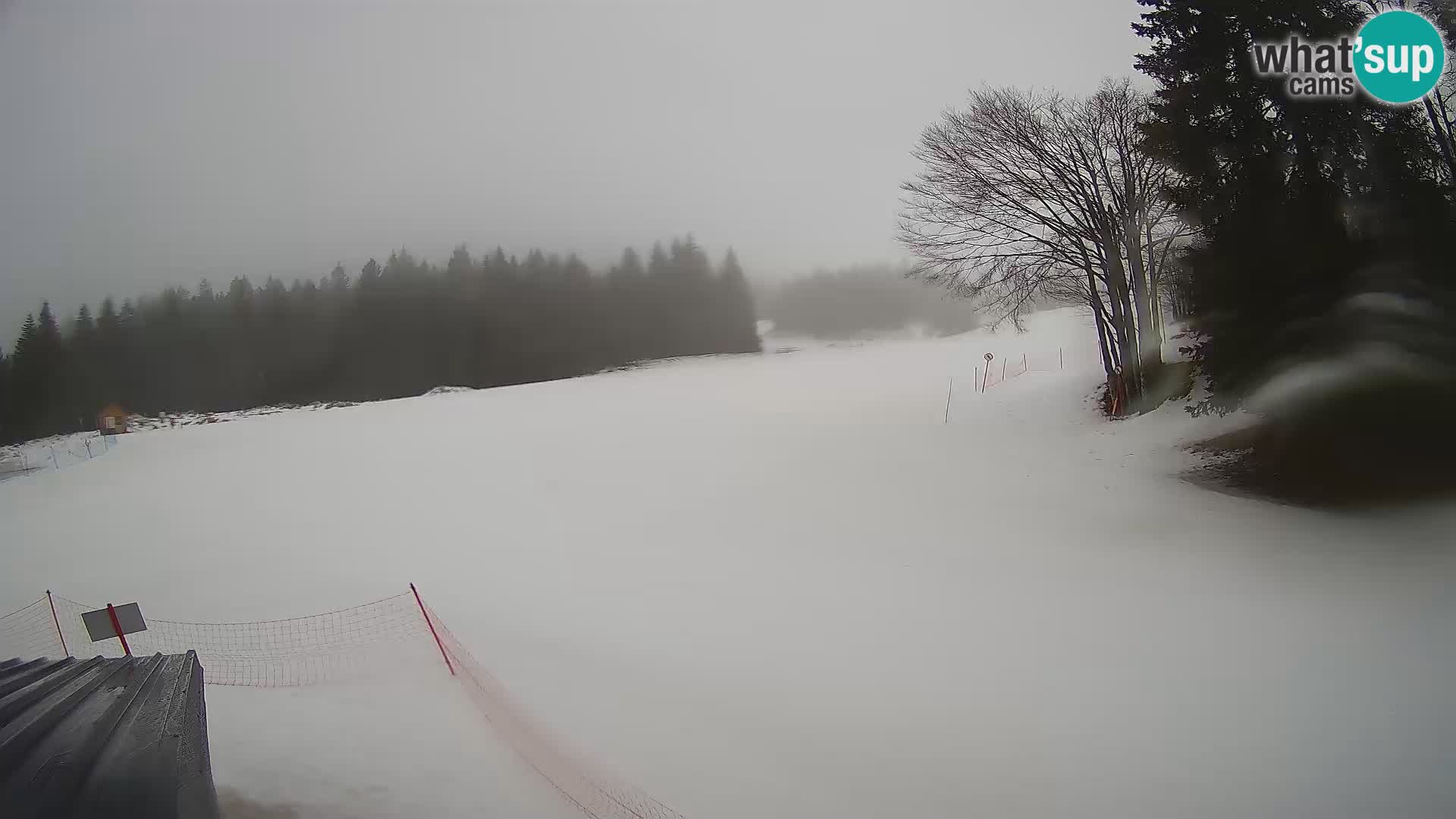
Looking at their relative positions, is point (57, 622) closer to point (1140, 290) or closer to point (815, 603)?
point (815, 603)

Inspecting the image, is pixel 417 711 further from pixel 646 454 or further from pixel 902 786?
pixel 646 454

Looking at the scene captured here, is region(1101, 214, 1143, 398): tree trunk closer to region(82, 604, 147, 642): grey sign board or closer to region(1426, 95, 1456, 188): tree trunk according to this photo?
region(1426, 95, 1456, 188): tree trunk

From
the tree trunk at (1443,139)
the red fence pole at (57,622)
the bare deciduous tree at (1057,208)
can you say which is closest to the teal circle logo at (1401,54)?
the tree trunk at (1443,139)

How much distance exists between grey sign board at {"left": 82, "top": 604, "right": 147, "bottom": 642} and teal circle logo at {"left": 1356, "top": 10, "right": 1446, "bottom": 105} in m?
9.38

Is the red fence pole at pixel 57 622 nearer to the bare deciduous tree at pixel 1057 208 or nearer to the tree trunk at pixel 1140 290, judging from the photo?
the bare deciduous tree at pixel 1057 208

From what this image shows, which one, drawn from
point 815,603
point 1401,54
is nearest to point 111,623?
point 815,603

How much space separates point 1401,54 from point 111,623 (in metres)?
9.82

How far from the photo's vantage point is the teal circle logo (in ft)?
13.5

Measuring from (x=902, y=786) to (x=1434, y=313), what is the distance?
206 inches

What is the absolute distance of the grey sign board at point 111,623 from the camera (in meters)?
3.17

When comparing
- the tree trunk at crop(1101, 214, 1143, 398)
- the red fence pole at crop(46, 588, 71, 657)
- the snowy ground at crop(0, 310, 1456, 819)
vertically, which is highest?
the tree trunk at crop(1101, 214, 1143, 398)

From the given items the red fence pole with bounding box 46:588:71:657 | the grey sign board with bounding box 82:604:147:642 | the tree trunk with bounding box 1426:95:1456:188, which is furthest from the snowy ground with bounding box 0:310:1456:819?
the tree trunk with bounding box 1426:95:1456:188

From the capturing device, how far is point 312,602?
15.6 ft

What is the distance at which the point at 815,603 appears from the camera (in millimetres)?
4457
